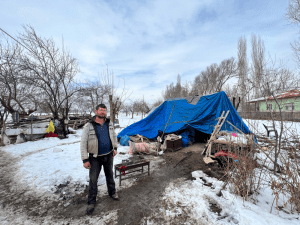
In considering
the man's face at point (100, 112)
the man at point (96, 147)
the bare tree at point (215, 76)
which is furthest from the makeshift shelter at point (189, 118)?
the bare tree at point (215, 76)

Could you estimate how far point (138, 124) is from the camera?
26.6 feet

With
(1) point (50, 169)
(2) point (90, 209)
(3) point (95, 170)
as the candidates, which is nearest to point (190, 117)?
(3) point (95, 170)

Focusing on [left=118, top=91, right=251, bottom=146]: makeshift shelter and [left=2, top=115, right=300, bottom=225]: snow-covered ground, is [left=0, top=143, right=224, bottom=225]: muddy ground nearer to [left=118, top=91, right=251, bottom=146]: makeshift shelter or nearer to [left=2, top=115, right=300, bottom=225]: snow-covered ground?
[left=2, top=115, right=300, bottom=225]: snow-covered ground

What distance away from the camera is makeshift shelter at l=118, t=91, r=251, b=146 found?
6.94 m

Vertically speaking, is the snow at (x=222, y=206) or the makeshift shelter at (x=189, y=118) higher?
the makeshift shelter at (x=189, y=118)

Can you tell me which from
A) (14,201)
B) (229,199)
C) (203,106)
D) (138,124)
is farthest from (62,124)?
(229,199)

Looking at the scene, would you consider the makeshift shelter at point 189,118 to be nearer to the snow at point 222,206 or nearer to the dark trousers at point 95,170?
the snow at point 222,206

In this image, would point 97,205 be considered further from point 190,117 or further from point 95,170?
point 190,117

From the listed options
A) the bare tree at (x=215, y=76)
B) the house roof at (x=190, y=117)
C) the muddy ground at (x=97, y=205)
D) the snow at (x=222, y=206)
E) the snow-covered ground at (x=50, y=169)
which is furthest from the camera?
the bare tree at (x=215, y=76)

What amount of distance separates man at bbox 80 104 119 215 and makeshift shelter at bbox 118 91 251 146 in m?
4.07

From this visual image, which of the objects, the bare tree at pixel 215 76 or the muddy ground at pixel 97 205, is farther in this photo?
the bare tree at pixel 215 76

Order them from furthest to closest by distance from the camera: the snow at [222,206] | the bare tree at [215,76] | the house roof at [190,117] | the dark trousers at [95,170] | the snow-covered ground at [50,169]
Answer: the bare tree at [215,76], the house roof at [190,117], the snow-covered ground at [50,169], the dark trousers at [95,170], the snow at [222,206]

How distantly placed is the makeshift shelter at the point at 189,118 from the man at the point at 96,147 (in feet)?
13.3

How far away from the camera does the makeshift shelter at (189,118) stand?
6944 millimetres
